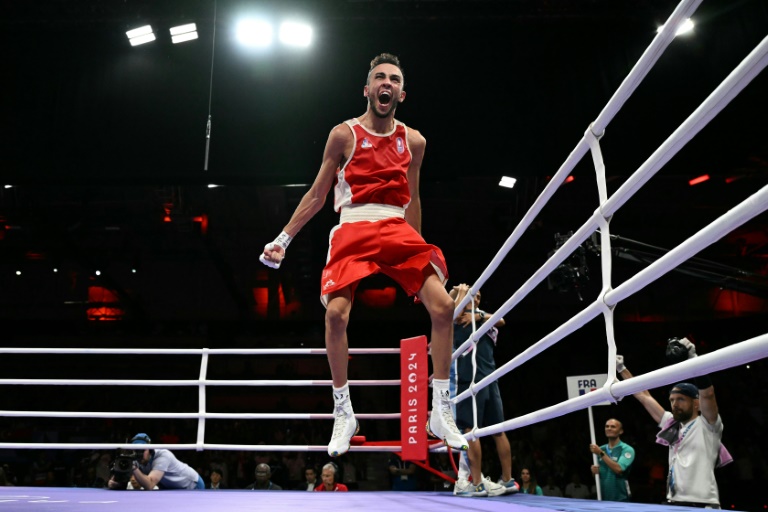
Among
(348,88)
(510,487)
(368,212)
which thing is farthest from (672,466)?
(348,88)

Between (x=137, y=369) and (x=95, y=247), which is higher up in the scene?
(x=95, y=247)

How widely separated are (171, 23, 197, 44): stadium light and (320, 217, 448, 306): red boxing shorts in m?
4.20

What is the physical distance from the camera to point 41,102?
5488 mm

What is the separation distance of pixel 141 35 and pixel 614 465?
4997mm

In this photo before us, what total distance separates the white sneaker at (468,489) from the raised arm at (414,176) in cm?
120

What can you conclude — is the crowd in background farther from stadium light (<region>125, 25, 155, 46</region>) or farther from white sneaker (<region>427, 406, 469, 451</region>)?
white sneaker (<region>427, 406, 469, 451</region>)

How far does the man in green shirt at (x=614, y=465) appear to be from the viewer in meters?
4.66

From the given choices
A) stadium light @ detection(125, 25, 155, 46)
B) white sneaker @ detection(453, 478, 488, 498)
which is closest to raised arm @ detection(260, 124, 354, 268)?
white sneaker @ detection(453, 478, 488, 498)

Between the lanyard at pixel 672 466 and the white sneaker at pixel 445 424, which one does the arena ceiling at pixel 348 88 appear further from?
the white sneaker at pixel 445 424

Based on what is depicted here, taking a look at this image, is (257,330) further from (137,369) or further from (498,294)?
(498,294)

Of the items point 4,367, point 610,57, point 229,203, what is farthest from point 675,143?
point 4,367

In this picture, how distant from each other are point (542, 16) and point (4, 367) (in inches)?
415

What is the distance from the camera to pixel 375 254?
6.81 feet

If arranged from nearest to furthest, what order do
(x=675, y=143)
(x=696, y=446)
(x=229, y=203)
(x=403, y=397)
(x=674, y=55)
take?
(x=675, y=143) < (x=696, y=446) < (x=403, y=397) < (x=674, y=55) < (x=229, y=203)
